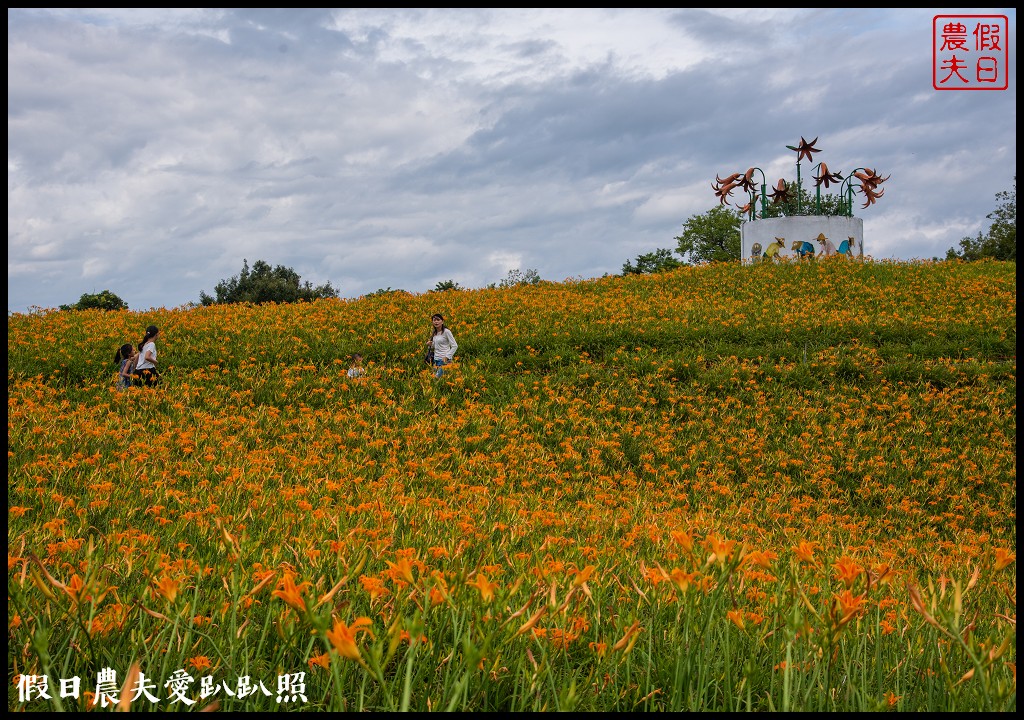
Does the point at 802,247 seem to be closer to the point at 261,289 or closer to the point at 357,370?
the point at 357,370

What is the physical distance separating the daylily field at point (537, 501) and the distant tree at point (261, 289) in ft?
81.0

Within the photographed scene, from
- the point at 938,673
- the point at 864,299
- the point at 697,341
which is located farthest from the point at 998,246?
the point at 938,673

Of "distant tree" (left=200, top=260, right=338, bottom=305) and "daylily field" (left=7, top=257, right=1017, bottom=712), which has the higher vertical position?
"distant tree" (left=200, top=260, right=338, bottom=305)

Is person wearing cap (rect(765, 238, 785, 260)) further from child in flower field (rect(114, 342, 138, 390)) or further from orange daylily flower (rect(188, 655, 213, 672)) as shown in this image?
orange daylily flower (rect(188, 655, 213, 672))

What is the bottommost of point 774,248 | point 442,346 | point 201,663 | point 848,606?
point 201,663

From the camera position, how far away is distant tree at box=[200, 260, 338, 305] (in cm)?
4116

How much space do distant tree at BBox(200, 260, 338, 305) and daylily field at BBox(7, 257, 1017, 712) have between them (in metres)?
24.7

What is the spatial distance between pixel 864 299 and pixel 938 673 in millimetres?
18759

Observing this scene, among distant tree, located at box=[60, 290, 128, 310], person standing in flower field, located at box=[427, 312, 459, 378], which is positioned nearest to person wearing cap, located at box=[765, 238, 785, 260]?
person standing in flower field, located at box=[427, 312, 459, 378]

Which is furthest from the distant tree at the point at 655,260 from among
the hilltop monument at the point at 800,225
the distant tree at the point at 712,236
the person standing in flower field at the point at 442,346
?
the person standing in flower field at the point at 442,346

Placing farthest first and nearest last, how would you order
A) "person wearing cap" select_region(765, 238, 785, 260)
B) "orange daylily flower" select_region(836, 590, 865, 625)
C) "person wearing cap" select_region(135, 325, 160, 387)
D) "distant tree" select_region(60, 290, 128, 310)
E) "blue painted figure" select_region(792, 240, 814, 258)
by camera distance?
"distant tree" select_region(60, 290, 128, 310) < "blue painted figure" select_region(792, 240, 814, 258) < "person wearing cap" select_region(765, 238, 785, 260) < "person wearing cap" select_region(135, 325, 160, 387) < "orange daylily flower" select_region(836, 590, 865, 625)

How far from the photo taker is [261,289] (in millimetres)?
41219

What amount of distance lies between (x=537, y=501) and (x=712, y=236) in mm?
50907

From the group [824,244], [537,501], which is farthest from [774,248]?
[537,501]
